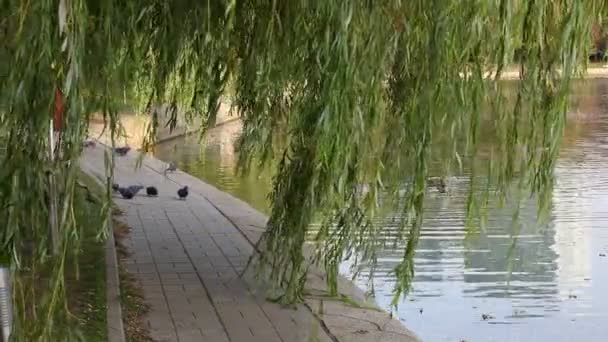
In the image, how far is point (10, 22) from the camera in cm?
446

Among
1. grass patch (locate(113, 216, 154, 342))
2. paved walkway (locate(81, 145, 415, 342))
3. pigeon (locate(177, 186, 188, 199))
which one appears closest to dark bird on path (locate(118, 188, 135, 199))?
pigeon (locate(177, 186, 188, 199))

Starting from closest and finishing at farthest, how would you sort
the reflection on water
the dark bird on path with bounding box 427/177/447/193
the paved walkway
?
the dark bird on path with bounding box 427/177/447/193 < the paved walkway < the reflection on water

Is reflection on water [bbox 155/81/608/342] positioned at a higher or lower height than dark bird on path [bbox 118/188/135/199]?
lower

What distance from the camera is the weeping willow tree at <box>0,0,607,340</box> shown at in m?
4.38

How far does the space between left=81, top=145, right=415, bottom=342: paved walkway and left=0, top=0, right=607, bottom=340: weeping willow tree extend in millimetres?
462

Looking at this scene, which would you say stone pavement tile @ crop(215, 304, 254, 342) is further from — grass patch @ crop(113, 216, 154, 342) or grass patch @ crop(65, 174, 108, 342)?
grass patch @ crop(65, 174, 108, 342)

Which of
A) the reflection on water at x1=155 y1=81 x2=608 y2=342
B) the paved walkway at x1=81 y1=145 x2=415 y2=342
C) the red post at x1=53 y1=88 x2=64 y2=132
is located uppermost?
the red post at x1=53 y1=88 x2=64 y2=132

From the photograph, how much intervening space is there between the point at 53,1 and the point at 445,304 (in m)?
6.65

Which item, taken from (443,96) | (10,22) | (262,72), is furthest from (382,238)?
(10,22)

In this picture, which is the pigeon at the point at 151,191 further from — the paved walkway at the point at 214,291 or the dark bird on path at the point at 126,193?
the paved walkway at the point at 214,291

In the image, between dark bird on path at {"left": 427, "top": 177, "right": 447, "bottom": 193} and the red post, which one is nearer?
the red post

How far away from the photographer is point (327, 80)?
4.91 meters

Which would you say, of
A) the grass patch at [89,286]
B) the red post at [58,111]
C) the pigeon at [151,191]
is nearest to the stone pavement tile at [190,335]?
the grass patch at [89,286]

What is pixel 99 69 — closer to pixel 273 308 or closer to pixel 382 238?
pixel 382 238
